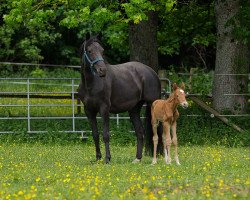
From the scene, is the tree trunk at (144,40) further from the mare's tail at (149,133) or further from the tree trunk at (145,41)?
the mare's tail at (149,133)

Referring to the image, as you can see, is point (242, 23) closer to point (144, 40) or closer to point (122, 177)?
point (144, 40)

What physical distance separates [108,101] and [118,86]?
2.09ft

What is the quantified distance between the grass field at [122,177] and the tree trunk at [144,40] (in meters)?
5.18

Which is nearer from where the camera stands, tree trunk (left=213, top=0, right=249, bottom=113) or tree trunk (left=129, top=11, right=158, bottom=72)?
tree trunk (left=129, top=11, right=158, bottom=72)

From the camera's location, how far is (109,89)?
16609 mm

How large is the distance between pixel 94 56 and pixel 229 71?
9.08 m

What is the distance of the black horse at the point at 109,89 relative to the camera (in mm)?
16219

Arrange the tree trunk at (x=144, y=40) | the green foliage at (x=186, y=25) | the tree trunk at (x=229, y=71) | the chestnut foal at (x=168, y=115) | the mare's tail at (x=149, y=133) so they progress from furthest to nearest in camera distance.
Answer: the green foliage at (x=186, y=25) → the tree trunk at (x=229, y=71) → the tree trunk at (x=144, y=40) → the mare's tail at (x=149, y=133) → the chestnut foal at (x=168, y=115)

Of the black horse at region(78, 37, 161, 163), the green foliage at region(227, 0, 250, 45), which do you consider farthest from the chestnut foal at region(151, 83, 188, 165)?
the green foliage at region(227, 0, 250, 45)

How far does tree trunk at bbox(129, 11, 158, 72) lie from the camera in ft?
77.8

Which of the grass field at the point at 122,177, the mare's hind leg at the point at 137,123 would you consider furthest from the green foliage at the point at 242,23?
the mare's hind leg at the point at 137,123

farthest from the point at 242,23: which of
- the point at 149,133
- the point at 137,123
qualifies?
the point at 149,133

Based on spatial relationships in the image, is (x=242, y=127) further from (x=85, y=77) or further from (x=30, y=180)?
(x=30, y=180)

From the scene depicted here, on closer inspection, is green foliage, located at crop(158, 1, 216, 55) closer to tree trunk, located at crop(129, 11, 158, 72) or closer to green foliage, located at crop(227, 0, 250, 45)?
tree trunk, located at crop(129, 11, 158, 72)
